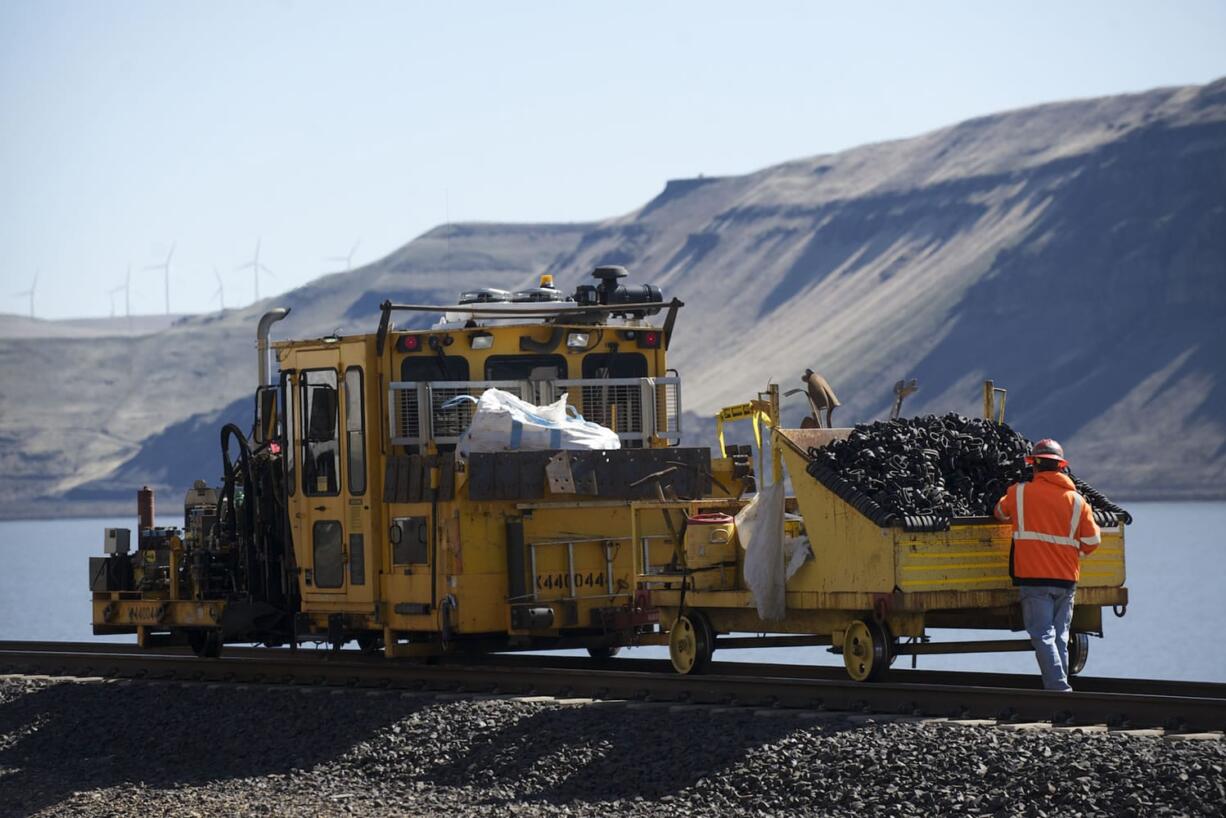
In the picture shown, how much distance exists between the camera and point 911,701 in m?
11.8

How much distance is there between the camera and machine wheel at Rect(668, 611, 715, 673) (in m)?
14.0

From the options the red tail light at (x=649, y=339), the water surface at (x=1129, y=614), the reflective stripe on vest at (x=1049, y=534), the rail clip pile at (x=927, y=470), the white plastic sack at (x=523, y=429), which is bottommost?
the water surface at (x=1129, y=614)

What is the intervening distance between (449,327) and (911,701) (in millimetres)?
6192

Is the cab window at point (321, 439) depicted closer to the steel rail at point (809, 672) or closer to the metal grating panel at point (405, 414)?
the metal grating panel at point (405, 414)

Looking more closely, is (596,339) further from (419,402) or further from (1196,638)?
(1196,638)

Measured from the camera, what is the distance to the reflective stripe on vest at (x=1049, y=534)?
12.1 meters

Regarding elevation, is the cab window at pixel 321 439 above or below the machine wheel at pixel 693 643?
above

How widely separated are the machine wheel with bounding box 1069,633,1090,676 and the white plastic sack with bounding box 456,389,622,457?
12.9ft

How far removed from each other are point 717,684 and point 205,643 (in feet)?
22.5

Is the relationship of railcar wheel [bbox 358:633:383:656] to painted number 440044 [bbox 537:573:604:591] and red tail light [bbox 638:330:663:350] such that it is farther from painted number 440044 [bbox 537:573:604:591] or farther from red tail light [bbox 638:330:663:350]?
red tail light [bbox 638:330:663:350]

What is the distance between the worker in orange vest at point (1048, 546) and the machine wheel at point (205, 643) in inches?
317

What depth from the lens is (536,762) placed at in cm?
1203

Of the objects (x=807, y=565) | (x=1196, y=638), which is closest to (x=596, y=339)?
(x=807, y=565)

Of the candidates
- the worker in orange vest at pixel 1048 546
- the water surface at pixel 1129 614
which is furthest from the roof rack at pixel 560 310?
the water surface at pixel 1129 614
